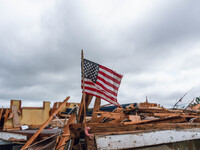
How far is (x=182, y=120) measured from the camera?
181 inches

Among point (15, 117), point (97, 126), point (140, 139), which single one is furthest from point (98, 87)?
point (15, 117)

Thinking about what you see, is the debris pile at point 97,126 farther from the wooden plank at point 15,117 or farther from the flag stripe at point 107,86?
the wooden plank at point 15,117

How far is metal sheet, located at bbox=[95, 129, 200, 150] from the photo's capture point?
3.09m

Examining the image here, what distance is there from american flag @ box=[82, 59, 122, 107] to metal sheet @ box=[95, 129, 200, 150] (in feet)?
4.38

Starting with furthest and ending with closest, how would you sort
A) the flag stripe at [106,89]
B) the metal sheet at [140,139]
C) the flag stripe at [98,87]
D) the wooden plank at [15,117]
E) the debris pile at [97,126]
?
the wooden plank at [15,117] → the flag stripe at [106,89] → the flag stripe at [98,87] → the debris pile at [97,126] → the metal sheet at [140,139]

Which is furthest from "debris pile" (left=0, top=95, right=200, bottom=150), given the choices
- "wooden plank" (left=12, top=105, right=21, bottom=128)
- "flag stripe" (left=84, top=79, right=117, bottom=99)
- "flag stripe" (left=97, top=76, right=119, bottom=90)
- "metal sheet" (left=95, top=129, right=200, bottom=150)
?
"wooden plank" (left=12, top=105, right=21, bottom=128)

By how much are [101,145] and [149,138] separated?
110 cm

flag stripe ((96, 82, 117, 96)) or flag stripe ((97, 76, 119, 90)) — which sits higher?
flag stripe ((97, 76, 119, 90))

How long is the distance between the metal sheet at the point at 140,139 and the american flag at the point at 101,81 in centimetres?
133

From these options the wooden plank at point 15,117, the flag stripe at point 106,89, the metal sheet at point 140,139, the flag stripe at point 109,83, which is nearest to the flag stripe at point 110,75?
the flag stripe at point 109,83

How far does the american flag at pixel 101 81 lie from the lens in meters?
4.37

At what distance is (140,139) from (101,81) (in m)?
1.78

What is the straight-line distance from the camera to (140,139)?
3.46 meters

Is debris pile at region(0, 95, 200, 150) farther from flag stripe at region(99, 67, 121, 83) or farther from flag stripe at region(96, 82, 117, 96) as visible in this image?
flag stripe at region(99, 67, 121, 83)
